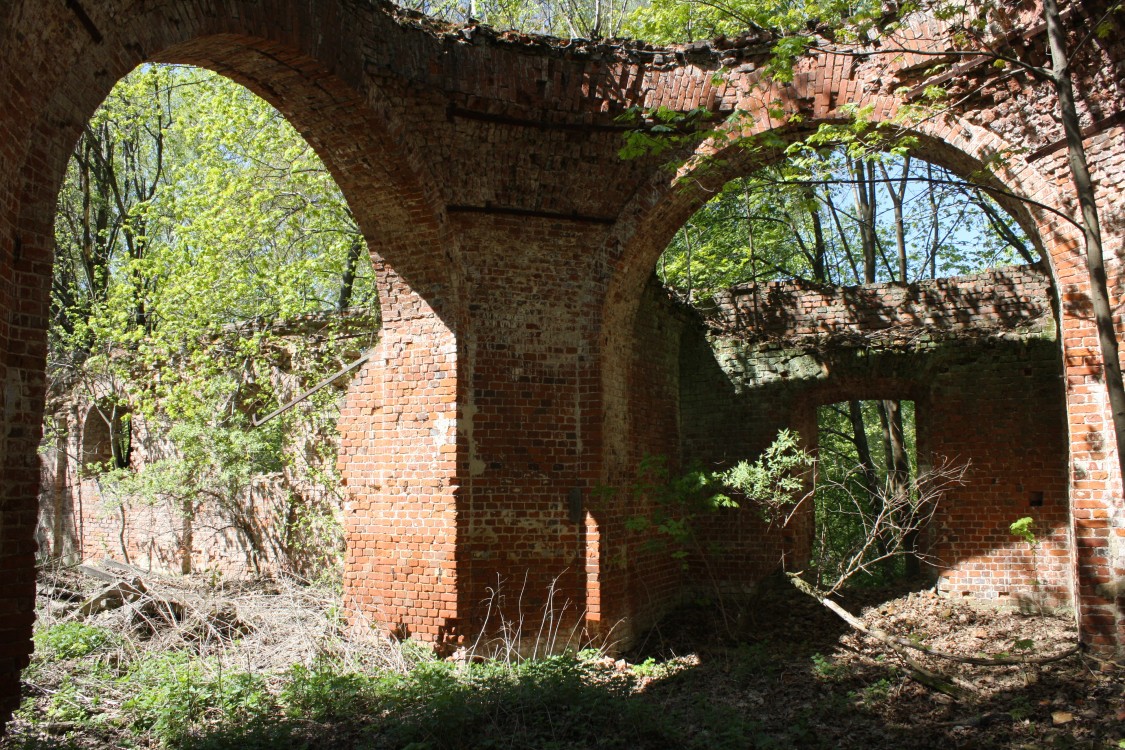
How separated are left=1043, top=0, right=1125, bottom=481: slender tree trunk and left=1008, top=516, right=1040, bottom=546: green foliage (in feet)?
10.4

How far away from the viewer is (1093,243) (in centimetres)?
504

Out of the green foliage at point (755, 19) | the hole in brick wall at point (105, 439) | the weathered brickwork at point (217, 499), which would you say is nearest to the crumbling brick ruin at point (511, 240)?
the green foliage at point (755, 19)

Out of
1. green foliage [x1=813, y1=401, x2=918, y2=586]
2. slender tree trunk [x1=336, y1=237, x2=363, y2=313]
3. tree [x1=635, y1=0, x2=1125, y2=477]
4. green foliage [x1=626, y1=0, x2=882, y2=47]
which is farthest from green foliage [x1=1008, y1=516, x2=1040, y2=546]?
slender tree trunk [x1=336, y1=237, x2=363, y2=313]

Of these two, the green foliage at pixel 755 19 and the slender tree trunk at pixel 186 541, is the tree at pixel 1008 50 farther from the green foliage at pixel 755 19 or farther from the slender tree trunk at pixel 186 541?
the slender tree trunk at pixel 186 541

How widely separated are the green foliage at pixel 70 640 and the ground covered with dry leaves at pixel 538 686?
20mm

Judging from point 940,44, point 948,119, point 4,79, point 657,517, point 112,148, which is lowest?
point 657,517

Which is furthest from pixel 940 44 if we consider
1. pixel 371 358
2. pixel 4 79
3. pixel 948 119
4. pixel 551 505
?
pixel 4 79

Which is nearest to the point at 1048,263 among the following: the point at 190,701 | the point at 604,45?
the point at 604,45

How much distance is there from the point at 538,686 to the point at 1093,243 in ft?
15.4

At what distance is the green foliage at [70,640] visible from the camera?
23.6ft

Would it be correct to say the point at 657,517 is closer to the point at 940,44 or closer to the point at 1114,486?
the point at 1114,486

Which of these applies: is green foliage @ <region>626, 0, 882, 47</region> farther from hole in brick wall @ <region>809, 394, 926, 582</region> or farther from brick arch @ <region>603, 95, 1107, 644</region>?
hole in brick wall @ <region>809, 394, 926, 582</region>

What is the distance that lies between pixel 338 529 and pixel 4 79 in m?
7.73

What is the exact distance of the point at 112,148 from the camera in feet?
59.1
